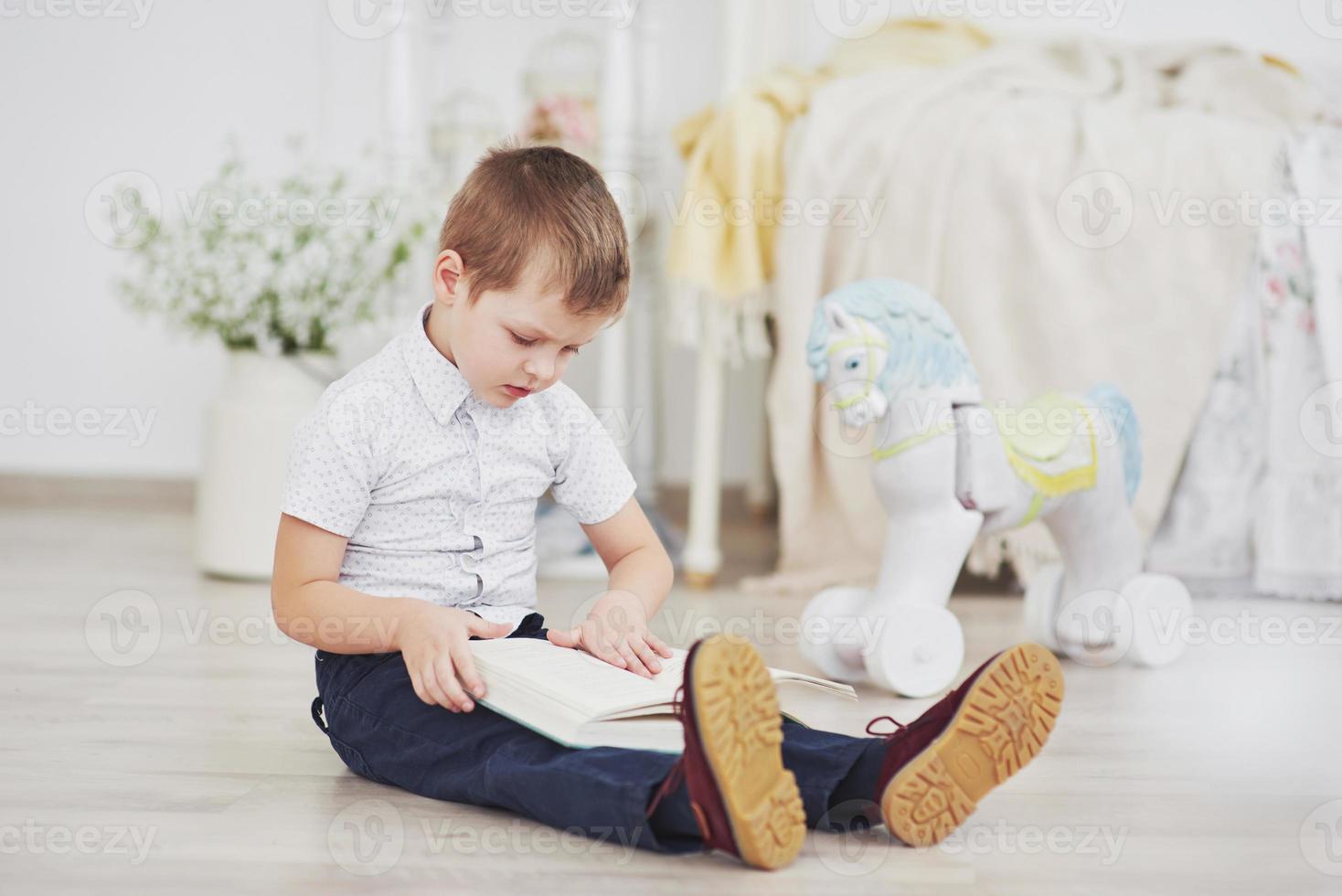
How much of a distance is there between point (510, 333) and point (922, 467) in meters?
0.52

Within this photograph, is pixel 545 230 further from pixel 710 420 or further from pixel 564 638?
pixel 710 420

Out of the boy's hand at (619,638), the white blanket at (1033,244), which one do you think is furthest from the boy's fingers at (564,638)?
the white blanket at (1033,244)

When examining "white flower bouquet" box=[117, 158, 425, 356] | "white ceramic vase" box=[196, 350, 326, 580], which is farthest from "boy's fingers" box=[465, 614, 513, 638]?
"white flower bouquet" box=[117, 158, 425, 356]

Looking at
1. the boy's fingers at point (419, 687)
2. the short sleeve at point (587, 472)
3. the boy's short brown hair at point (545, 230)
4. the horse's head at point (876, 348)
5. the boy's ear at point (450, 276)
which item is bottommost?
the boy's fingers at point (419, 687)

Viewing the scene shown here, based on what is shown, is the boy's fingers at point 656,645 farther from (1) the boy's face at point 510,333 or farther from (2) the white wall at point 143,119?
(2) the white wall at point 143,119

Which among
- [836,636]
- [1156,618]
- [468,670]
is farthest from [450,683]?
[1156,618]

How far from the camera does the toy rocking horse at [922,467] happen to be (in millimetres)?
1275

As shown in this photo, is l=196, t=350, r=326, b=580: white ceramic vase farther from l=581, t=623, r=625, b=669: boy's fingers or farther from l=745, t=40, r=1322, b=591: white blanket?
l=581, t=623, r=625, b=669: boy's fingers

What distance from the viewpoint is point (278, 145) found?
2.49 metres

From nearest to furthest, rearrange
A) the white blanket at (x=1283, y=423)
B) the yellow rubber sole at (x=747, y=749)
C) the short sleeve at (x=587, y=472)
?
1. the yellow rubber sole at (x=747, y=749)
2. the short sleeve at (x=587, y=472)
3. the white blanket at (x=1283, y=423)

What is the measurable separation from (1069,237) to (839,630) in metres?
0.69

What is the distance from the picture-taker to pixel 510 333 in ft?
2.97

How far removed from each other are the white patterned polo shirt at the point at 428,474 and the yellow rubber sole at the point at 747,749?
31 centimetres

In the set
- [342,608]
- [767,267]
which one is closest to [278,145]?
[767,267]
